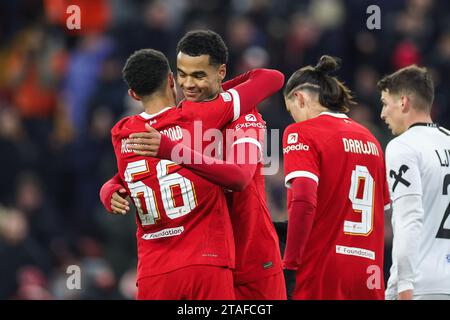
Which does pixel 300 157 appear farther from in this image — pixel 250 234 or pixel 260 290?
pixel 260 290

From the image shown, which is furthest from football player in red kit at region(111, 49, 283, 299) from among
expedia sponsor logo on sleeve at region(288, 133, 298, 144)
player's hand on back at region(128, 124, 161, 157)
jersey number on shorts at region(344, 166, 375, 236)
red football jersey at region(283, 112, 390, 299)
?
jersey number on shorts at region(344, 166, 375, 236)

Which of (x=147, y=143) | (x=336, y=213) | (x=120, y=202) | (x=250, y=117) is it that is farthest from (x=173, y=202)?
(x=336, y=213)

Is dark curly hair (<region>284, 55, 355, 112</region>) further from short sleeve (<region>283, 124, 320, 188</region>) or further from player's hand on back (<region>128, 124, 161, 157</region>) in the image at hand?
player's hand on back (<region>128, 124, 161, 157</region>)

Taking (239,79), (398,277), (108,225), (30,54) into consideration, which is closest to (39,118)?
(30,54)

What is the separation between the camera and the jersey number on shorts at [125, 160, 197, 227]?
6258mm

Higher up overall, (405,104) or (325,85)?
(325,85)

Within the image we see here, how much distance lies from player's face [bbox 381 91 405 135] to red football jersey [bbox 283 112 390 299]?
26 cm

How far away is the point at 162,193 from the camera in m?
6.32

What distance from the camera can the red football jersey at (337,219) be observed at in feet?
21.8

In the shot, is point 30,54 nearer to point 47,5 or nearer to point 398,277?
point 47,5

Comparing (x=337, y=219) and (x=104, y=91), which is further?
(x=104, y=91)

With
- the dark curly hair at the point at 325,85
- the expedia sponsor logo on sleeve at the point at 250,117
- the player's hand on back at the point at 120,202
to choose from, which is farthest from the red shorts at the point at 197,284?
the dark curly hair at the point at 325,85

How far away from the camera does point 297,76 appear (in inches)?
275

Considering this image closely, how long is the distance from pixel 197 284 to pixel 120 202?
66 centimetres
